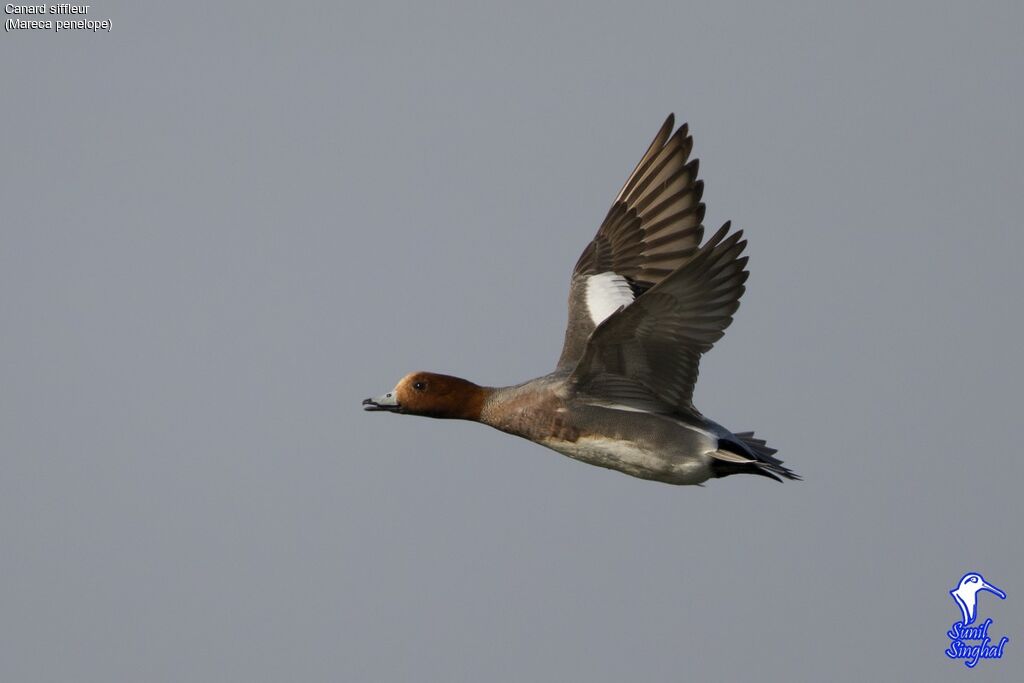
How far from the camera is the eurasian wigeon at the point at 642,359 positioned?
859cm

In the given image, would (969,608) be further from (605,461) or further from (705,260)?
(705,260)

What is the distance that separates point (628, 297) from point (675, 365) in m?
1.89

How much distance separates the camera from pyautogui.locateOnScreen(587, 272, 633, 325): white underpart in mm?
10695

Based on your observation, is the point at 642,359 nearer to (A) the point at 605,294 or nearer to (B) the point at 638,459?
(B) the point at 638,459

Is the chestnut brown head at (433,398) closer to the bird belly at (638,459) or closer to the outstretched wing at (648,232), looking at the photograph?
the bird belly at (638,459)

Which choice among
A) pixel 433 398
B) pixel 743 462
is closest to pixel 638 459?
pixel 743 462

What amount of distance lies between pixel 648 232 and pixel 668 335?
242 cm

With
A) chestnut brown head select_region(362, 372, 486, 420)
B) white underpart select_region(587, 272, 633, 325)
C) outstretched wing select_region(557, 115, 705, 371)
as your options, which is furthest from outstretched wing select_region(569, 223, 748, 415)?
outstretched wing select_region(557, 115, 705, 371)

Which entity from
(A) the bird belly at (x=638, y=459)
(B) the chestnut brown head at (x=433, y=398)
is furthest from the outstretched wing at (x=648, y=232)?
(A) the bird belly at (x=638, y=459)

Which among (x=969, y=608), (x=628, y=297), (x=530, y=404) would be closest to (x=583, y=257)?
(x=628, y=297)

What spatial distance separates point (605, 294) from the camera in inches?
427

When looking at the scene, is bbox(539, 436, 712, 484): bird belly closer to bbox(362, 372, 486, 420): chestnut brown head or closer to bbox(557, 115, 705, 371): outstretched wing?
bbox(362, 372, 486, 420): chestnut brown head

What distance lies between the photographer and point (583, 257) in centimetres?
1117

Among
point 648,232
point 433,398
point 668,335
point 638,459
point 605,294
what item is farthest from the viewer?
point 648,232
